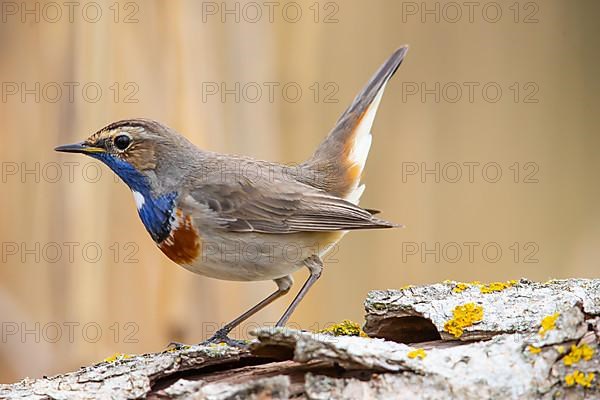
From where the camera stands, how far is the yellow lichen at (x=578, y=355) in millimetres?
2539

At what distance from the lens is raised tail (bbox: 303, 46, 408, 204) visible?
14.6 ft

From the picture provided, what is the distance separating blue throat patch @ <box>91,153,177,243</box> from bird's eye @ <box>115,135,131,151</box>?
6cm

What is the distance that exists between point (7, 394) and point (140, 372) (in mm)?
455

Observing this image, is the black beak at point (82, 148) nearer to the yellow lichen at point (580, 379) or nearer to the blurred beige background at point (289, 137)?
the blurred beige background at point (289, 137)

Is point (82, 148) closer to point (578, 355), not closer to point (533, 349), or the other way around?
point (533, 349)

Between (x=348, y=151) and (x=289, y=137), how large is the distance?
62.2 inches

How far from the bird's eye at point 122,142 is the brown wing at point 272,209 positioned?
1.24ft

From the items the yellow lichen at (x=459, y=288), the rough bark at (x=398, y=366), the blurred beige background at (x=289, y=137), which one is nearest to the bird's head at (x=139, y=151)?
the blurred beige background at (x=289, y=137)

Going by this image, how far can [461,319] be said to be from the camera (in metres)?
2.97

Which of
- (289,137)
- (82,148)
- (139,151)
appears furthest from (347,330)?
(289,137)

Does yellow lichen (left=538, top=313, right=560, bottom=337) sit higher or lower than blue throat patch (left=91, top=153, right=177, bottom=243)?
lower

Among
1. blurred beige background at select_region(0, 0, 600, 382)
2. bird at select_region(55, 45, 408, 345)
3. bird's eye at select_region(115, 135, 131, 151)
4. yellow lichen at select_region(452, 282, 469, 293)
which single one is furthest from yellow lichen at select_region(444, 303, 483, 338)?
blurred beige background at select_region(0, 0, 600, 382)

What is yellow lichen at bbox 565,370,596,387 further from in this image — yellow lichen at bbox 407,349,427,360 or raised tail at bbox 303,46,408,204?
raised tail at bbox 303,46,408,204

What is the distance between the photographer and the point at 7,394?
2871 millimetres
